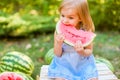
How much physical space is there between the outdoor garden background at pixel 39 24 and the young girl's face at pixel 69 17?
360 centimetres

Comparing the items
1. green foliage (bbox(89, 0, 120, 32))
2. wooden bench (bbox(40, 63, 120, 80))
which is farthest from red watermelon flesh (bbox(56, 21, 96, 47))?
green foliage (bbox(89, 0, 120, 32))

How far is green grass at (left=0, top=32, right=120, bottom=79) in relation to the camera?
22.2 ft

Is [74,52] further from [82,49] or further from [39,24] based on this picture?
[39,24]

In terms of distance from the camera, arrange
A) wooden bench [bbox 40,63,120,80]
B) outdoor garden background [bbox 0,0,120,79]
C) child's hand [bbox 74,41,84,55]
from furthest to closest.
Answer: outdoor garden background [bbox 0,0,120,79], wooden bench [bbox 40,63,120,80], child's hand [bbox 74,41,84,55]

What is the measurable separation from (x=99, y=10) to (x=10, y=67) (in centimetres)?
433

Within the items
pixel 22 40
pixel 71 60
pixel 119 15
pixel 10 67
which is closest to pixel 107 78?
pixel 71 60

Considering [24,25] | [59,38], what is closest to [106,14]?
[24,25]

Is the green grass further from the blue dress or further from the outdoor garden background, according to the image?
the blue dress

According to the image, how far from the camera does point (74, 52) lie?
3.92 meters

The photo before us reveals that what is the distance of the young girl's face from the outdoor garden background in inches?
142

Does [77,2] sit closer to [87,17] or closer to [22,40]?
[87,17]

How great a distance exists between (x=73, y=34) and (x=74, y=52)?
7.1 inches

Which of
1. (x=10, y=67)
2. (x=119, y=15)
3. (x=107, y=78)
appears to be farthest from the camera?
(x=119, y=15)

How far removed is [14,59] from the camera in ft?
17.0
